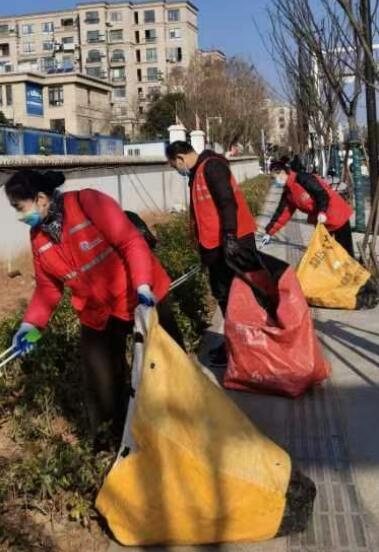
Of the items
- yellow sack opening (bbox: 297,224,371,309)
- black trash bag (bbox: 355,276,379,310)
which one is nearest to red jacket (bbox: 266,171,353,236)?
yellow sack opening (bbox: 297,224,371,309)

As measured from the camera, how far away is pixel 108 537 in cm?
325

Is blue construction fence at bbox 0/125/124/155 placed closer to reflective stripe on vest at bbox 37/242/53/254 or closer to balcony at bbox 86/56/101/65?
reflective stripe on vest at bbox 37/242/53/254

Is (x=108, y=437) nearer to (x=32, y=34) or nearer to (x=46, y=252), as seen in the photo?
(x=46, y=252)

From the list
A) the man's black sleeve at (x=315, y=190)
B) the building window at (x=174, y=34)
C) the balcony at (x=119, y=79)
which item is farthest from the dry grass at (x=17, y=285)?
the building window at (x=174, y=34)

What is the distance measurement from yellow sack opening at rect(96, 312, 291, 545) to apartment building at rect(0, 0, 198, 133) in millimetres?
115646

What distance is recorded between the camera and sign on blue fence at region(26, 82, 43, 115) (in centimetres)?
8394

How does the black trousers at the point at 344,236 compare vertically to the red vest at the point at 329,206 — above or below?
below

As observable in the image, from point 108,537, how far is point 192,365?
2.70ft

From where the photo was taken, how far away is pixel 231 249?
4965mm

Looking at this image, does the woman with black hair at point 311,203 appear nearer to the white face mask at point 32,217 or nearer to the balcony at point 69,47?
the white face mask at point 32,217

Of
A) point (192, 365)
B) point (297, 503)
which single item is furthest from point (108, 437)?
point (297, 503)

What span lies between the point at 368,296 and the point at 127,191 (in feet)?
25.4

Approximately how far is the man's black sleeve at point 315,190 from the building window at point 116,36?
117265mm

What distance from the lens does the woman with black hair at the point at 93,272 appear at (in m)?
3.36
